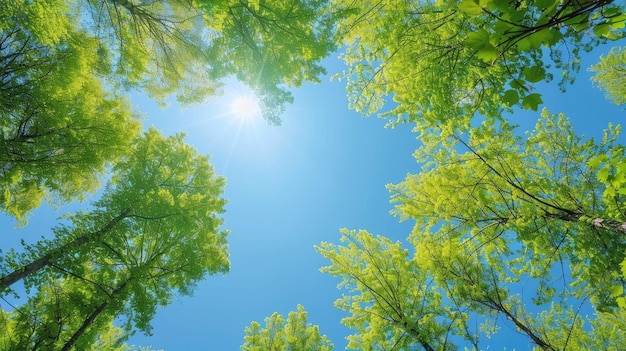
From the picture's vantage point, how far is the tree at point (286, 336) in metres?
6.97

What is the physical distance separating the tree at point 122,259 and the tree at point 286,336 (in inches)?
73.6

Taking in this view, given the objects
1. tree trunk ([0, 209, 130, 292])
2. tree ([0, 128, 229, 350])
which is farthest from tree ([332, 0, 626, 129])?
tree trunk ([0, 209, 130, 292])

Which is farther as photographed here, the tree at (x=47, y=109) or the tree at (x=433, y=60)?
the tree at (x=47, y=109)

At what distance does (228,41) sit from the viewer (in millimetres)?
5113

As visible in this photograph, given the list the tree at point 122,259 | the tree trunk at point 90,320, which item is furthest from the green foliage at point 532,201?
the tree trunk at point 90,320

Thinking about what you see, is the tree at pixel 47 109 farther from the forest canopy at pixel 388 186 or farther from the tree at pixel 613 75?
the tree at pixel 613 75

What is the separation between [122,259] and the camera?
5.86m

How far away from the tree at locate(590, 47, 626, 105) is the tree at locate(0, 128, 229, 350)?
1191 cm

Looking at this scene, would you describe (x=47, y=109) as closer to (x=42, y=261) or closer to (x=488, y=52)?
(x=42, y=261)

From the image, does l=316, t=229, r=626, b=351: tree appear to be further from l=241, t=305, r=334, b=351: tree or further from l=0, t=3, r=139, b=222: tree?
l=0, t=3, r=139, b=222: tree

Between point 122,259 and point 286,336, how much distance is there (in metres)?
4.39

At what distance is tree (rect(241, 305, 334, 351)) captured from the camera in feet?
22.9

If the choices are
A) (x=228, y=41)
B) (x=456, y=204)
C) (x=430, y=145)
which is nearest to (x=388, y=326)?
(x=456, y=204)

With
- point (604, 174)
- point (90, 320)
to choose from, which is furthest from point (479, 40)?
point (90, 320)
